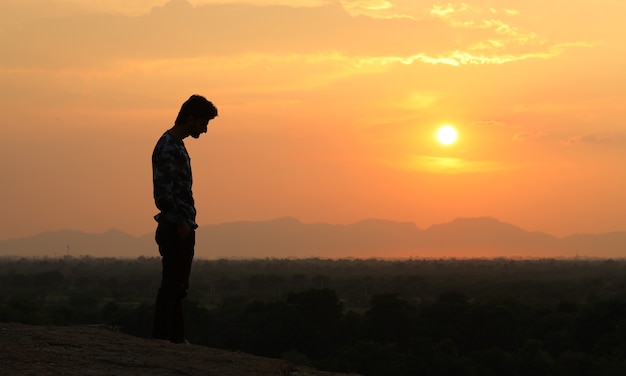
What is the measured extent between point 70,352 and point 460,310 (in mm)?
78624

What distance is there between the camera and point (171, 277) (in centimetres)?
1019

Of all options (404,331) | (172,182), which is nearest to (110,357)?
(172,182)

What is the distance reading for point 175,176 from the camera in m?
10.0

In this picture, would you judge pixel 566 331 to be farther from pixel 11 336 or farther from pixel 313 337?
pixel 11 336

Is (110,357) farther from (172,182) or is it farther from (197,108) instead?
(197,108)

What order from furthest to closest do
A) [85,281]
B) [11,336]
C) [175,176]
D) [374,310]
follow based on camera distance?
[85,281] → [374,310] → [175,176] → [11,336]

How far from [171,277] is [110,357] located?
176cm

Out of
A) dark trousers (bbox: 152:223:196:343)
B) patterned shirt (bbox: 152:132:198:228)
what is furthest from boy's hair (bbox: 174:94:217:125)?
dark trousers (bbox: 152:223:196:343)

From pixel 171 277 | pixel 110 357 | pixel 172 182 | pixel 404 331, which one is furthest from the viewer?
pixel 404 331

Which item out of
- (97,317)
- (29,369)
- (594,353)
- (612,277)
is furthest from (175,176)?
(612,277)

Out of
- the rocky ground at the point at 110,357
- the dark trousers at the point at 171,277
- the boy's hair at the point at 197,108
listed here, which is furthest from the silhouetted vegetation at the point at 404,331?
the rocky ground at the point at 110,357

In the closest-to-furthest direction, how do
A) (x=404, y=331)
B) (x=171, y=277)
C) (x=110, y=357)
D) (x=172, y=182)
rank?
(x=110, y=357) → (x=172, y=182) → (x=171, y=277) → (x=404, y=331)

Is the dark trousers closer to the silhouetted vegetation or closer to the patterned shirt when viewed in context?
the patterned shirt

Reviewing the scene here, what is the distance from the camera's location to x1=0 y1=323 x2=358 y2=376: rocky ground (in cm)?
788
